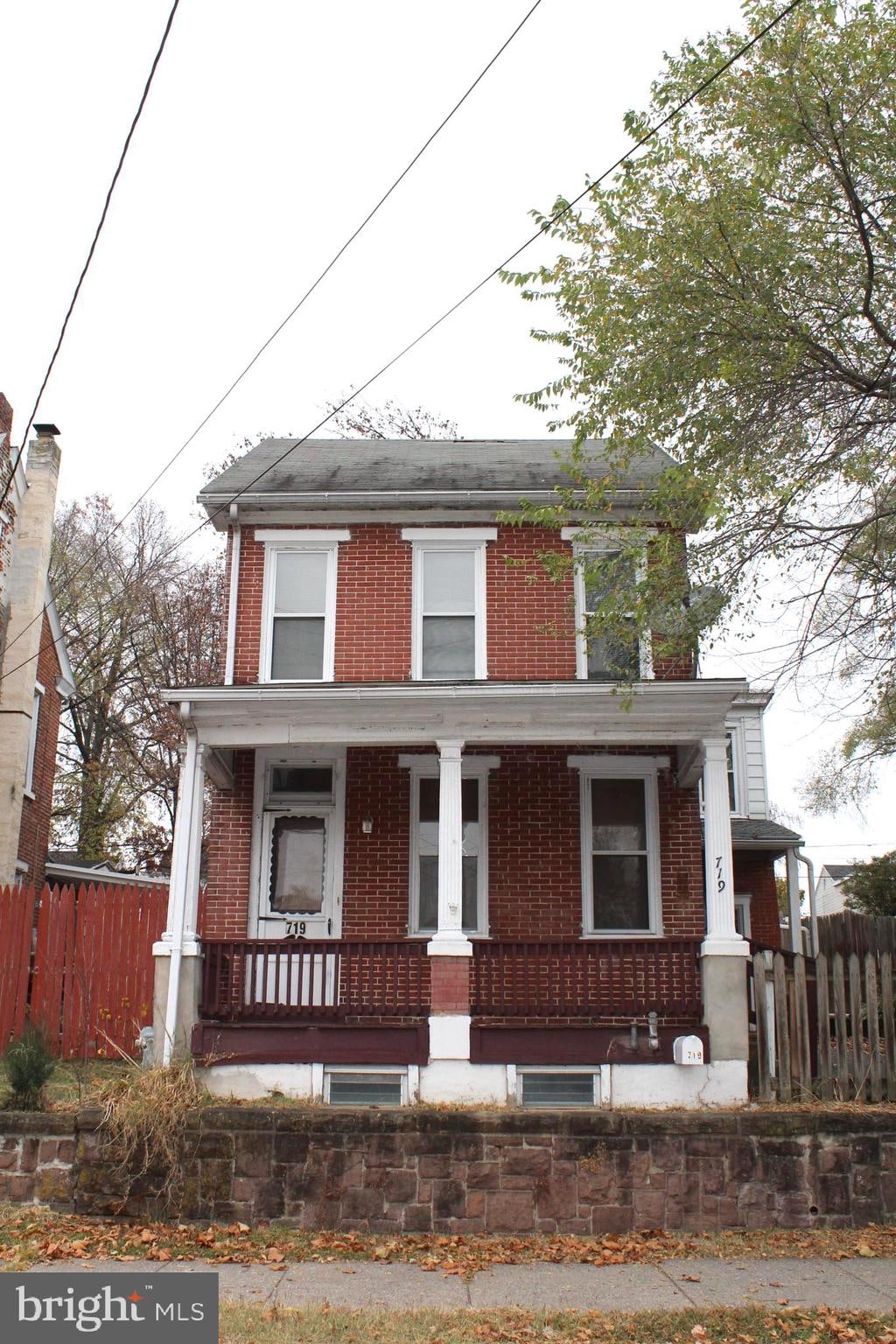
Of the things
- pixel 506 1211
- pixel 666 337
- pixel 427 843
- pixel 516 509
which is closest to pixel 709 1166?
pixel 506 1211

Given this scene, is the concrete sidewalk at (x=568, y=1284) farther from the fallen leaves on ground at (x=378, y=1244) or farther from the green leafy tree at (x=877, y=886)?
the green leafy tree at (x=877, y=886)

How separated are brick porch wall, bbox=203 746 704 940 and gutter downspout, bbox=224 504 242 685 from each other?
1.16 meters

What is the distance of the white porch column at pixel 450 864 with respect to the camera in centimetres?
1098

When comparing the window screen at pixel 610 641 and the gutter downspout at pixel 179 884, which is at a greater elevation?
the window screen at pixel 610 641

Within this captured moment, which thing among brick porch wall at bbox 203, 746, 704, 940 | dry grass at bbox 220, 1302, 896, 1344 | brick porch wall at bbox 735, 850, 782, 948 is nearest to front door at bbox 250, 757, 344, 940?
brick porch wall at bbox 203, 746, 704, 940

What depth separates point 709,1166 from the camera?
9.20m

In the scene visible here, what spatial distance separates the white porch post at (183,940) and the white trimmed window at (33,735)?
9.10m

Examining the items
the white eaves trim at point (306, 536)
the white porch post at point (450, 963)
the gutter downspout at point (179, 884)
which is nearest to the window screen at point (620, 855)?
the white porch post at point (450, 963)

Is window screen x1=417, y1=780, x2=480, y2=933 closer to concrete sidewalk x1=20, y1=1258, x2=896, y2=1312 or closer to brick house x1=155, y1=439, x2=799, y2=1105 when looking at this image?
brick house x1=155, y1=439, x2=799, y2=1105

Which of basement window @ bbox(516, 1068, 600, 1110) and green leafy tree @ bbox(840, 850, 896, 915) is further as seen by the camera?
green leafy tree @ bbox(840, 850, 896, 915)

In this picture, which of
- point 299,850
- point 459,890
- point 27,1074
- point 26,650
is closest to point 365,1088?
point 459,890

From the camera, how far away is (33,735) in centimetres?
2062

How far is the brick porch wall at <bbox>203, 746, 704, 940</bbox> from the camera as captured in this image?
13062 mm

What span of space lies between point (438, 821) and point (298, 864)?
5.75ft
